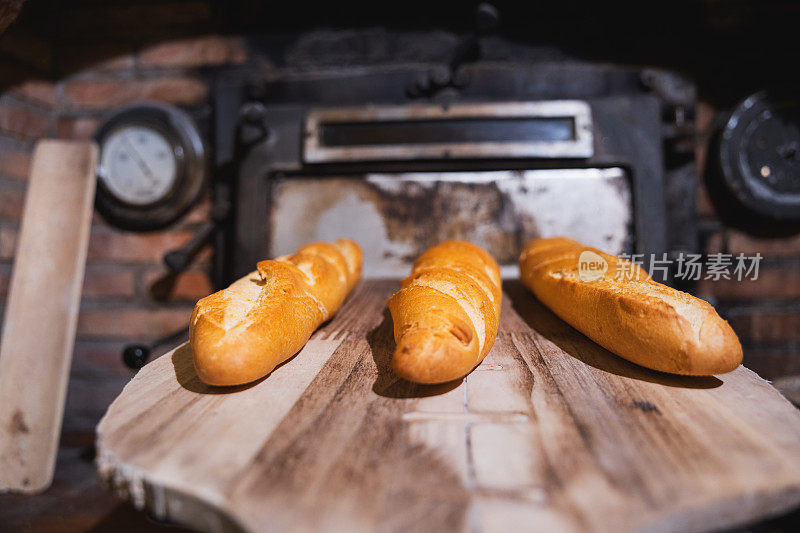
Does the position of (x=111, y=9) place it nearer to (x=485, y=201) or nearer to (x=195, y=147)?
(x=195, y=147)

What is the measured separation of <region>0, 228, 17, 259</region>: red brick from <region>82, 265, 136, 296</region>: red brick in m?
0.23

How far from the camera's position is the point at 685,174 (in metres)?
1.37

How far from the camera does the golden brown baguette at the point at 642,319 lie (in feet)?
2.13

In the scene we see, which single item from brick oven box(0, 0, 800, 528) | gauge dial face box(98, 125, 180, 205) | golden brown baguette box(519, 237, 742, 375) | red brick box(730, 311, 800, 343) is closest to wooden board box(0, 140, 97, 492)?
gauge dial face box(98, 125, 180, 205)

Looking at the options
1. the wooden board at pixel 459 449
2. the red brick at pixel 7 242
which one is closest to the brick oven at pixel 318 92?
the red brick at pixel 7 242

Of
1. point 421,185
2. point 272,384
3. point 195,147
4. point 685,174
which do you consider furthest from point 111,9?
point 685,174

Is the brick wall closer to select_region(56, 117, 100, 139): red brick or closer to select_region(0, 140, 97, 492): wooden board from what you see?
select_region(56, 117, 100, 139): red brick

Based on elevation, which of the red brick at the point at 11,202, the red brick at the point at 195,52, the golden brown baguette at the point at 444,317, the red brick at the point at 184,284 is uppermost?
the red brick at the point at 195,52

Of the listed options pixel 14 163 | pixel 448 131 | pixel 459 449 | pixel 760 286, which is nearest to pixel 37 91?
pixel 14 163

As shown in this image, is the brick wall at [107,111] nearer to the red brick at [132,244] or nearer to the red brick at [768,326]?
the red brick at [132,244]

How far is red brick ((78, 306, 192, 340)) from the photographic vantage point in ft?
5.36

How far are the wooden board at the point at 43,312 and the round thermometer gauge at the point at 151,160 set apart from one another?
0.14m

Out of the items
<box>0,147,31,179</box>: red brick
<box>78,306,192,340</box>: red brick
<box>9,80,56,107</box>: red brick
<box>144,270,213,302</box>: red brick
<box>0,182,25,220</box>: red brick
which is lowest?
<box>78,306,192,340</box>: red brick

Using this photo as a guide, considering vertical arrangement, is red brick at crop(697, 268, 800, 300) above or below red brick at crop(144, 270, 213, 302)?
above
